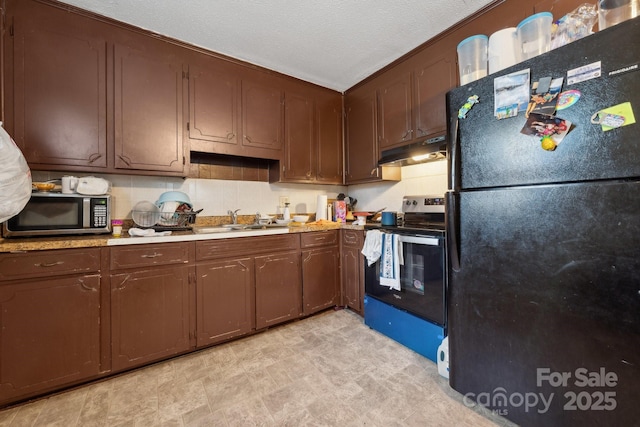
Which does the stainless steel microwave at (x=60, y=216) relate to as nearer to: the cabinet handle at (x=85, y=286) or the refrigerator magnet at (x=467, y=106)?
the cabinet handle at (x=85, y=286)

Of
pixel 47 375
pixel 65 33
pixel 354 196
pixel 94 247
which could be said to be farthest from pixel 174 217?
pixel 354 196

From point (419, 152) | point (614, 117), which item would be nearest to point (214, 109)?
point (419, 152)

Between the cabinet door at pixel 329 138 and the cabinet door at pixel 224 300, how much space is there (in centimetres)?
133

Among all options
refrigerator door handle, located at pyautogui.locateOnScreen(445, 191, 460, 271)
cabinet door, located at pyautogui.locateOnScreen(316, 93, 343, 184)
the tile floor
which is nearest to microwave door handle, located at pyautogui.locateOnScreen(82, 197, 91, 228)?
the tile floor

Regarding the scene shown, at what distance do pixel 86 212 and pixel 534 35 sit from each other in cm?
270

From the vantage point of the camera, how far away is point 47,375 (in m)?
1.45

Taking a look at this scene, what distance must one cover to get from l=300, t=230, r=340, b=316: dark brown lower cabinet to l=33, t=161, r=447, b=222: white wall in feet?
2.09

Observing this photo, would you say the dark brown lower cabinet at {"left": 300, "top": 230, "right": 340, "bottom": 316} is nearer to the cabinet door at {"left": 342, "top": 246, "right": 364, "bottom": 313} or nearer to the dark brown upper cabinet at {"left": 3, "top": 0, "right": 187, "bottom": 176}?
the cabinet door at {"left": 342, "top": 246, "right": 364, "bottom": 313}

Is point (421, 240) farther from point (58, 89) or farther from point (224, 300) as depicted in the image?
point (58, 89)

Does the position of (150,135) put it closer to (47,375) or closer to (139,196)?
(139,196)

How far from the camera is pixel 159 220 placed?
2.02 metres

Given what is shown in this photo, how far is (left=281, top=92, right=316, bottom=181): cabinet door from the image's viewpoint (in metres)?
2.63

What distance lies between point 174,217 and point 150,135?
2.12 feet

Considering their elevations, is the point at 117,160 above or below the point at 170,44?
below
